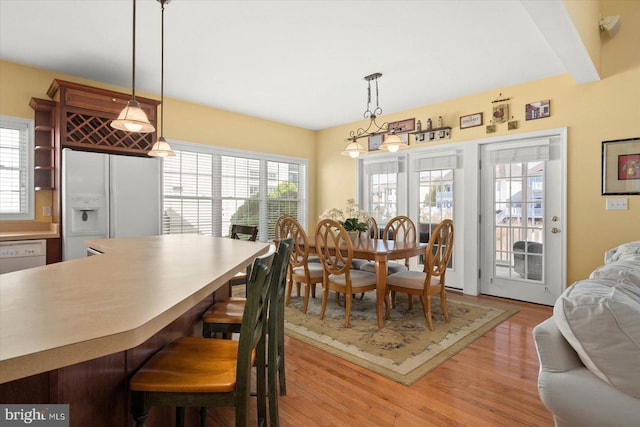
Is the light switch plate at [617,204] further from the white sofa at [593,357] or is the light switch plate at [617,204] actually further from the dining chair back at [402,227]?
the white sofa at [593,357]

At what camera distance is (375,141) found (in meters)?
5.41

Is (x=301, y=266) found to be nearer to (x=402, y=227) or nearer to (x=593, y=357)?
(x=402, y=227)

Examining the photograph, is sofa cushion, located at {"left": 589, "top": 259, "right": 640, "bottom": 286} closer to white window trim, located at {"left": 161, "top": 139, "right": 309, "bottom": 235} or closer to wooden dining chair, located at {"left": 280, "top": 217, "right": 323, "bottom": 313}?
wooden dining chair, located at {"left": 280, "top": 217, "right": 323, "bottom": 313}

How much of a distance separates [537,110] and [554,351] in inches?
134

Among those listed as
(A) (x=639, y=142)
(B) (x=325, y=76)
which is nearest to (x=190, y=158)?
(B) (x=325, y=76)

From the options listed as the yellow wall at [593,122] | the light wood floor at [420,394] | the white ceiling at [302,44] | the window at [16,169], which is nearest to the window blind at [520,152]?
the yellow wall at [593,122]

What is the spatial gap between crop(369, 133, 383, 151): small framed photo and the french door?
155cm

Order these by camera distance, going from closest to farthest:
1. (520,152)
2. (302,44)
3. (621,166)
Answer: (302,44) → (621,166) → (520,152)

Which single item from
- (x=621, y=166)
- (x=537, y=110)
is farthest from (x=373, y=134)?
(x=621, y=166)

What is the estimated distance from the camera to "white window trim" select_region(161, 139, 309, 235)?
178 inches

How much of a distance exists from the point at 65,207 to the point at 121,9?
1.84 m

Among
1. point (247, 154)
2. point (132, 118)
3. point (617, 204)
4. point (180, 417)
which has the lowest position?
point (180, 417)

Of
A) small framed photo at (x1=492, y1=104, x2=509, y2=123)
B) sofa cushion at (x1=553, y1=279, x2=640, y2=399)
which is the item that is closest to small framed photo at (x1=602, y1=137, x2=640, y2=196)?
small framed photo at (x1=492, y1=104, x2=509, y2=123)

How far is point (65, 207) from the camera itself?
3.16m
